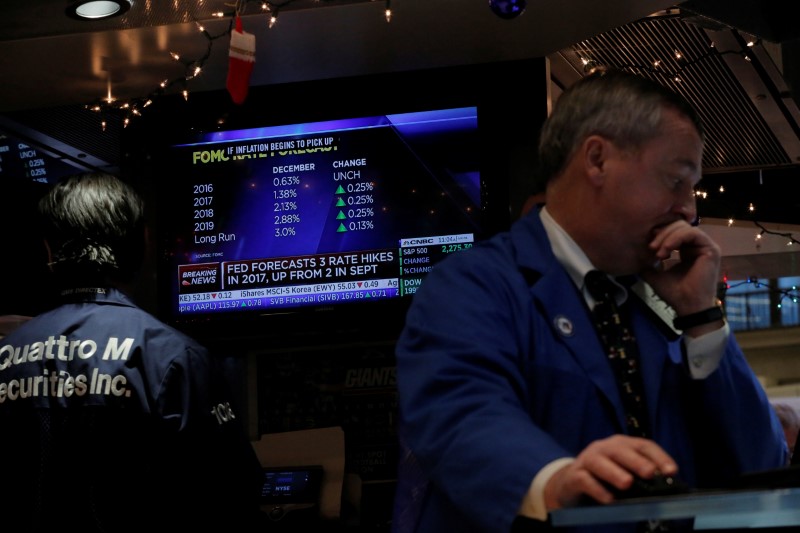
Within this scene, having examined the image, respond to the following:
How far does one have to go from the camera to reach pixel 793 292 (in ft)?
27.5

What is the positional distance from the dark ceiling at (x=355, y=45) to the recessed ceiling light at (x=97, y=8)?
39 mm

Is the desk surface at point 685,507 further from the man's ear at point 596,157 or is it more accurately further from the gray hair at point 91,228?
the gray hair at point 91,228

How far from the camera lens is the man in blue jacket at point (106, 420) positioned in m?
2.39

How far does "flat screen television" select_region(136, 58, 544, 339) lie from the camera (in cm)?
390

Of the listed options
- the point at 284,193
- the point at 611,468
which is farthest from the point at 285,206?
the point at 611,468

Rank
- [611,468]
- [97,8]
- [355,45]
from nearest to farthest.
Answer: [611,468] → [97,8] → [355,45]

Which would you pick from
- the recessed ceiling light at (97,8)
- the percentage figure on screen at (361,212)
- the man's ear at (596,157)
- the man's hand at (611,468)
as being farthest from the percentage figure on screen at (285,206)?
the man's hand at (611,468)

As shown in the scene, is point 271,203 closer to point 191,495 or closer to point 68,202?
point 68,202

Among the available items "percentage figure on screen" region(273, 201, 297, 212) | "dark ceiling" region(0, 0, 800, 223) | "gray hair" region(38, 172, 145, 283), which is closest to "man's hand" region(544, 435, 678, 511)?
"gray hair" region(38, 172, 145, 283)

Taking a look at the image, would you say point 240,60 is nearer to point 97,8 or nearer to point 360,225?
point 97,8

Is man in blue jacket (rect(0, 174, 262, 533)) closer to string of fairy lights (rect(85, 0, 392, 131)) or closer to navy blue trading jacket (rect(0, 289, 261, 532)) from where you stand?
navy blue trading jacket (rect(0, 289, 261, 532))

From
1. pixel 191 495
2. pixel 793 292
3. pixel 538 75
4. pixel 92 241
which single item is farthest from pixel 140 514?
pixel 793 292

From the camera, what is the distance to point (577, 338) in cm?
159

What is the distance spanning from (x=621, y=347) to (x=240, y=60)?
1962mm
